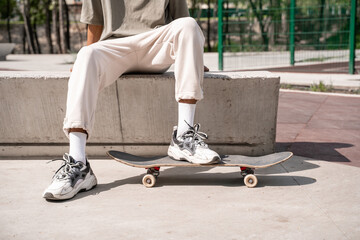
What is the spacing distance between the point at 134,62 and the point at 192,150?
0.84 metres

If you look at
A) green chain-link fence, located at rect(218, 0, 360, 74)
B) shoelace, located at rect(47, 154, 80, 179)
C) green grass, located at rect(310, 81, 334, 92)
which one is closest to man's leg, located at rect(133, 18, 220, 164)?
shoelace, located at rect(47, 154, 80, 179)

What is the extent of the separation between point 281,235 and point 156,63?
1.67 meters

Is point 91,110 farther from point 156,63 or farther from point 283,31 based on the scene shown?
point 283,31

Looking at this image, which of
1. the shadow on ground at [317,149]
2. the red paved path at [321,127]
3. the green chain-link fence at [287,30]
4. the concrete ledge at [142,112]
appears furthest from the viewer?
the green chain-link fence at [287,30]

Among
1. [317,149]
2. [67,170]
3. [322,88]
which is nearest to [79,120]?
[67,170]

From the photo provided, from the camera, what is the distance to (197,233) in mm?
2281

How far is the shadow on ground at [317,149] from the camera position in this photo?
12.6ft

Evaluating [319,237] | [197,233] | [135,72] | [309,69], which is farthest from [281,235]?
[309,69]

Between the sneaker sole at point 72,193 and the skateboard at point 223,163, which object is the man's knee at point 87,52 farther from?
Answer: the sneaker sole at point 72,193

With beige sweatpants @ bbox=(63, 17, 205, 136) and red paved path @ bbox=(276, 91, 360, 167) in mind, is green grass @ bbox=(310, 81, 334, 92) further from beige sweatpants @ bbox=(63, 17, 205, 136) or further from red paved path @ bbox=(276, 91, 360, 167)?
beige sweatpants @ bbox=(63, 17, 205, 136)

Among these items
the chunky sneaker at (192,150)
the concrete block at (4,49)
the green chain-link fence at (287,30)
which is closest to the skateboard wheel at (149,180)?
the chunky sneaker at (192,150)

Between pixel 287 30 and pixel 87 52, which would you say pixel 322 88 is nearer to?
pixel 287 30

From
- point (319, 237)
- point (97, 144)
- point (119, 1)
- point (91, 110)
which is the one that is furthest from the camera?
point (97, 144)

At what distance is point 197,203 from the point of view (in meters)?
2.76
